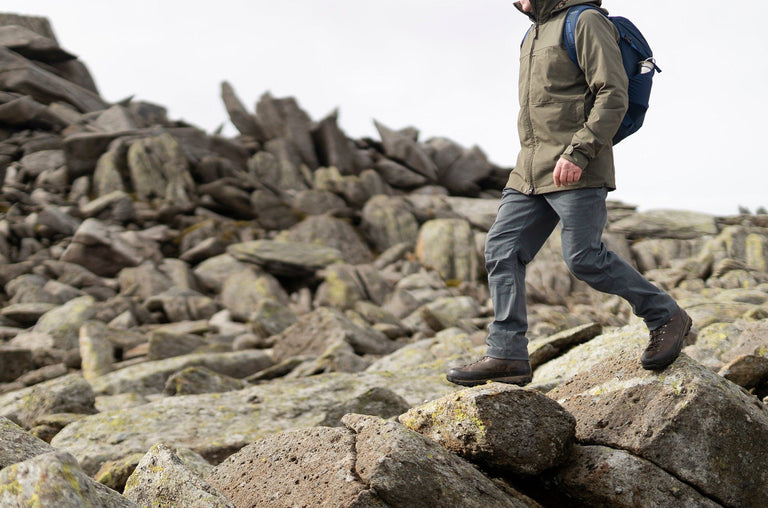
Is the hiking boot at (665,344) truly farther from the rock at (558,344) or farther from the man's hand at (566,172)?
the rock at (558,344)

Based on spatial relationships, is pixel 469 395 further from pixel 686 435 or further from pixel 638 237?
pixel 638 237

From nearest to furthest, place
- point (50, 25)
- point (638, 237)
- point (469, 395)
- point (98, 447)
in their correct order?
point (469, 395)
point (98, 447)
point (638, 237)
point (50, 25)

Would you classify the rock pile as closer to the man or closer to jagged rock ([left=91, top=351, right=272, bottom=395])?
jagged rock ([left=91, top=351, right=272, bottom=395])

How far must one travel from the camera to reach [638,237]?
1825 inches

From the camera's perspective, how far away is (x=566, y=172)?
6383 mm

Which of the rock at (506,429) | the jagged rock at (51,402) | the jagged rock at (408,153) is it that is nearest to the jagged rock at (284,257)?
the jagged rock at (51,402)

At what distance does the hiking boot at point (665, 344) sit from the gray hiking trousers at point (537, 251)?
98mm

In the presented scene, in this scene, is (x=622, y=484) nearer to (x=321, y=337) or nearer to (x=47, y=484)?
(x=47, y=484)

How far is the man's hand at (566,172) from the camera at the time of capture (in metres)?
6.36

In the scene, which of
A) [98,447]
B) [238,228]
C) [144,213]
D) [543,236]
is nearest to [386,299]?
[238,228]

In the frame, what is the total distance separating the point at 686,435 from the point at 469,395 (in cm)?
190

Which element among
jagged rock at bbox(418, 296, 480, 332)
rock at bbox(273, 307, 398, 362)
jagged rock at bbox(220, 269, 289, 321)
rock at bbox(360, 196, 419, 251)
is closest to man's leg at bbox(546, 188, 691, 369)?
rock at bbox(273, 307, 398, 362)

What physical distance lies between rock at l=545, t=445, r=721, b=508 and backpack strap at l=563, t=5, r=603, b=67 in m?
3.83

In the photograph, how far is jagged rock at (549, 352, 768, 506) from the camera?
5609 millimetres
